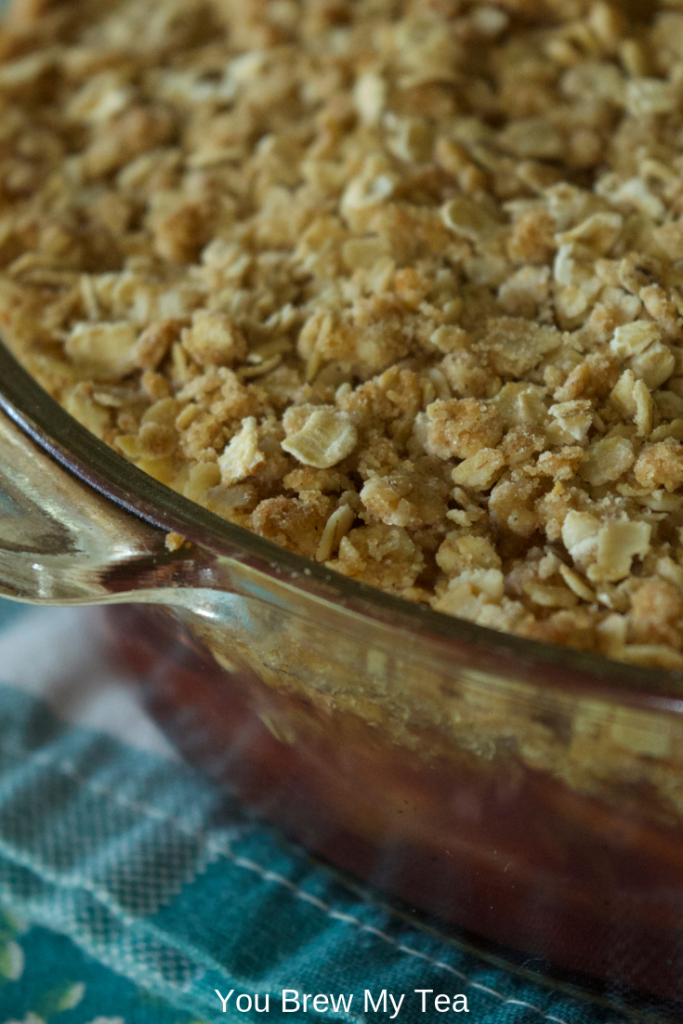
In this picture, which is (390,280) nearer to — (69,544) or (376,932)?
(69,544)

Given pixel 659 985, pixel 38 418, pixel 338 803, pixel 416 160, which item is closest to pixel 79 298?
pixel 38 418

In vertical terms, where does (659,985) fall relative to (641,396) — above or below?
below

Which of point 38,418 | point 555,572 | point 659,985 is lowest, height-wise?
point 659,985

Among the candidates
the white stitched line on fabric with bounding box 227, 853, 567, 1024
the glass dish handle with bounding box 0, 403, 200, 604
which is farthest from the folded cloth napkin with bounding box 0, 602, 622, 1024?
the glass dish handle with bounding box 0, 403, 200, 604

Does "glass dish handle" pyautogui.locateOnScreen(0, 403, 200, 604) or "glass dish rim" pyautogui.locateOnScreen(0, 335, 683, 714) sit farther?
"glass dish handle" pyautogui.locateOnScreen(0, 403, 200, 604)

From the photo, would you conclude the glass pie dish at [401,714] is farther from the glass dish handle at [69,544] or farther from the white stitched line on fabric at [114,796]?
the white stitched line on fabric at [114,796]

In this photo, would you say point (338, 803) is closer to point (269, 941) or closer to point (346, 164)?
point (269, 941)

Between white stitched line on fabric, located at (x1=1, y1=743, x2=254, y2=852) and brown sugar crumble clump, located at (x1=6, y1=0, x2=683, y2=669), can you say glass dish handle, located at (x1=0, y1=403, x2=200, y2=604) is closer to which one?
brown sugar crumble clump, located at (x1=6, y1=0, x2=683, y2=669)

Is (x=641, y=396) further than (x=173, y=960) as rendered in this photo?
No

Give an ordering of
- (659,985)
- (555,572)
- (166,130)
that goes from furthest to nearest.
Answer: (166,130) < (659,985) < (555,572)
